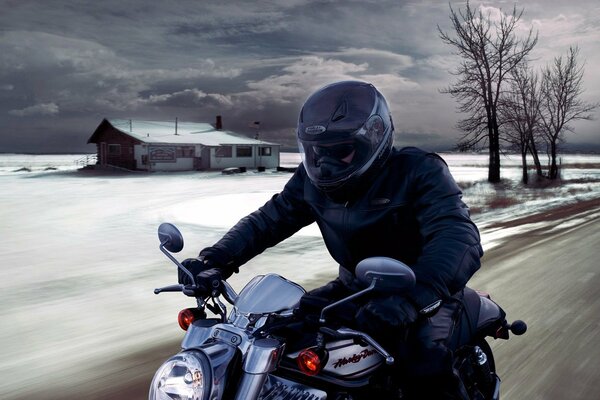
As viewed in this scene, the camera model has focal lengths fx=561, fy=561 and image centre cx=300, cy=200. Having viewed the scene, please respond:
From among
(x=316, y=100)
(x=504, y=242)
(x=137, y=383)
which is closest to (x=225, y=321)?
(x=316, y=100)

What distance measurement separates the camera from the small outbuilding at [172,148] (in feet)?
167

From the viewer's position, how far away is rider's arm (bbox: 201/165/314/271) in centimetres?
281

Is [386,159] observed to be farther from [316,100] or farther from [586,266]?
[586,266]

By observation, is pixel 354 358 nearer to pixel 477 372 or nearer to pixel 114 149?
pixel 477 372

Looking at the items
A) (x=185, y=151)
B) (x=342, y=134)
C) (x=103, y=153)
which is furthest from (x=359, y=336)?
→ (x=103, y=153)

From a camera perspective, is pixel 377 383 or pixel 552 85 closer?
pixel 377 383

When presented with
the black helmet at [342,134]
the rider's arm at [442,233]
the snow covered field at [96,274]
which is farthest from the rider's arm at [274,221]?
the snow covered field at [96,274]

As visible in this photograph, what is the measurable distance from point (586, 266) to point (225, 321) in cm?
761

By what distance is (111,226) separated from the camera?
570 inches

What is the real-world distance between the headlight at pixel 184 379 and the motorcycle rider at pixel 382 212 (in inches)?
24.3

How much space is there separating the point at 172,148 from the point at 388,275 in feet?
169

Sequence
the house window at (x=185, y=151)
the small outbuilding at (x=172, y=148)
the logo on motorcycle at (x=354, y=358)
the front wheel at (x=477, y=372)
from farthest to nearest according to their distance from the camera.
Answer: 1. the house window at (x=185, y=151)
2. the small outbuilding at (x=172, y=148)
3. the front wheel at (x=477, y=372)
4. the logo on motorcycle at (x=354, y=358)

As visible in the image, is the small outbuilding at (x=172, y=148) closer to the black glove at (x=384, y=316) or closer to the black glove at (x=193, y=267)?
the black glove at (x=193, y=267)

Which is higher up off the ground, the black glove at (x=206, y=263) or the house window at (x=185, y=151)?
the black glove at (x=206, y=263)
